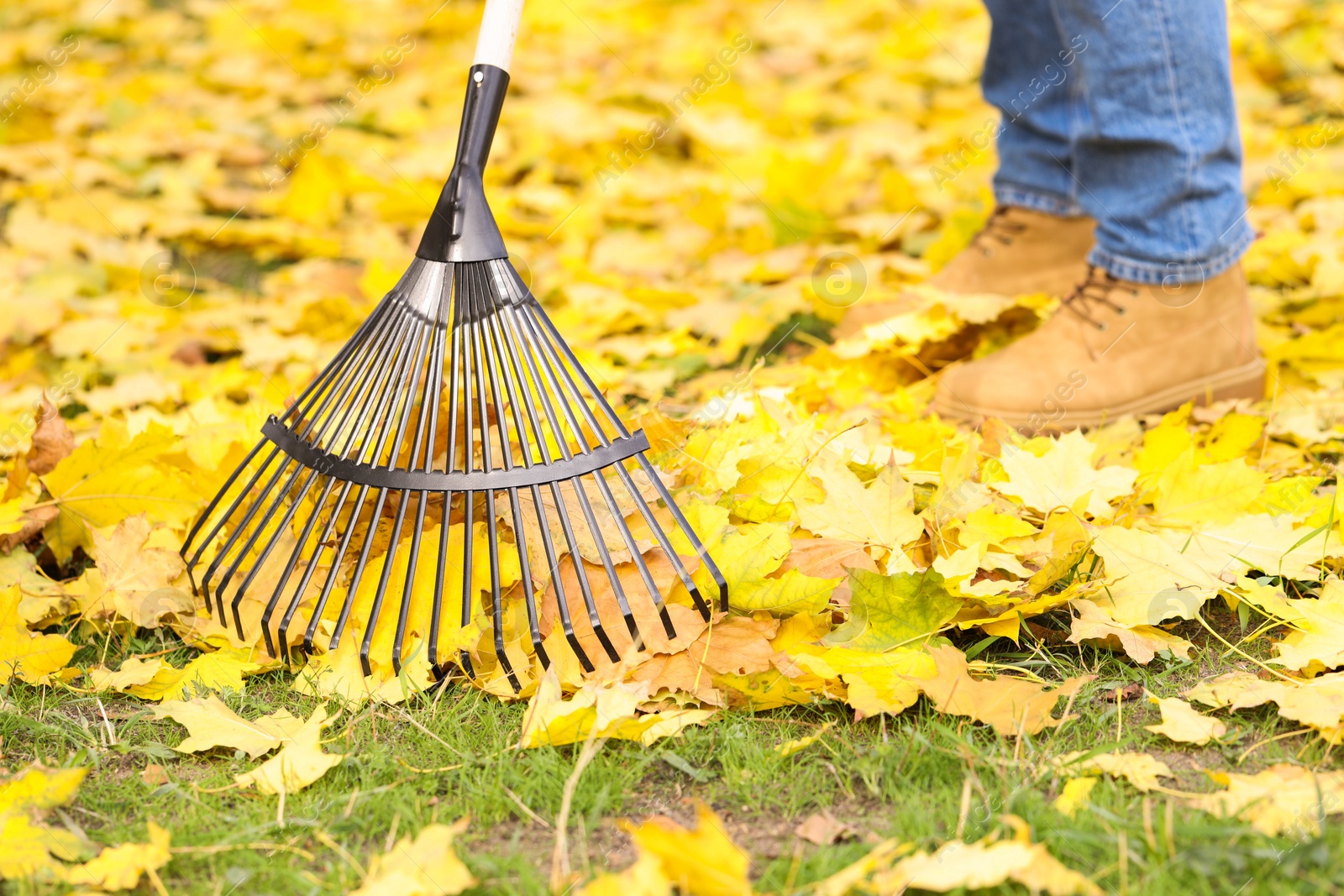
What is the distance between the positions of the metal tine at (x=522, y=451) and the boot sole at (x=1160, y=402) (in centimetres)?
83

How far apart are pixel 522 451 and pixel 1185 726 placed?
811mm

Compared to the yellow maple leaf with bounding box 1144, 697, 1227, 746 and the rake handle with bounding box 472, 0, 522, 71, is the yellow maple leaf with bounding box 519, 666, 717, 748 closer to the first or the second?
the yellow maple leaf with bounding box 1144, 697, 1227, 746

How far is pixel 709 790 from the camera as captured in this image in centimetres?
110

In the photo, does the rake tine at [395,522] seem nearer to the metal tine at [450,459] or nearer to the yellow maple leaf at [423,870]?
the metal tine at [450,459]

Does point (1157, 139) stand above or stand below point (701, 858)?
above

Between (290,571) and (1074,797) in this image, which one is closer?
(1074,797)

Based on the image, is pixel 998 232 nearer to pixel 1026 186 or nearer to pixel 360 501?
pixel 1026 186

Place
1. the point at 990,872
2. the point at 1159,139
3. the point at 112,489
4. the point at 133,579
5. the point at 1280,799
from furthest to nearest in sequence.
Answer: the point at 1159,139, the point at 112,489, the point at 133,579, the point at 1280,799, the point at 990,872

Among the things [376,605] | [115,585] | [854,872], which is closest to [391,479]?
[376,605]

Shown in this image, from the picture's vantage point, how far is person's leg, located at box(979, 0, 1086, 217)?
2018mm

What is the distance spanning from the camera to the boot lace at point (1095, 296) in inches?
70.9

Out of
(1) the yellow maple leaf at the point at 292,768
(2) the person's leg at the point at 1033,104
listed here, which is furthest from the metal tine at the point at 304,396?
(2) the person's leg at the point at 1033,104

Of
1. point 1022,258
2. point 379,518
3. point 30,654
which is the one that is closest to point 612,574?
point 379,518

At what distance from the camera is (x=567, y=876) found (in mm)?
965
